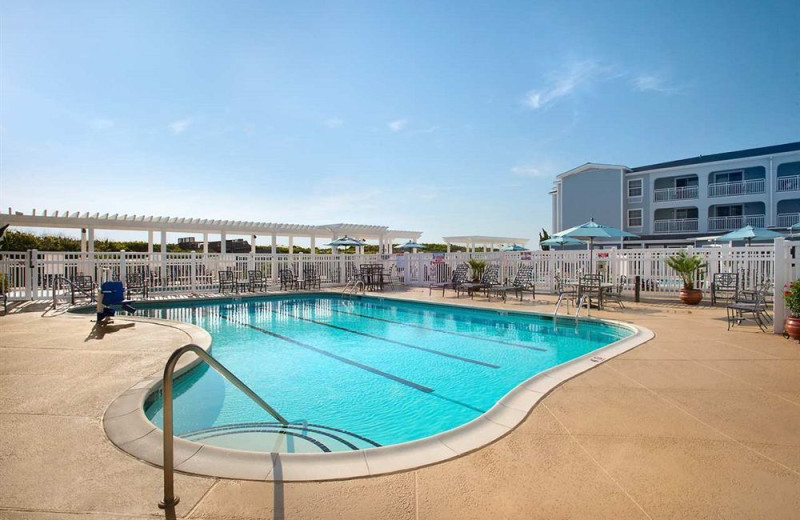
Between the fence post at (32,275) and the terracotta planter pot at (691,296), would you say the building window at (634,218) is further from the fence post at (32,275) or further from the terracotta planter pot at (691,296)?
the fence post at (32,275)

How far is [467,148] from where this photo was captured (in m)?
16.1

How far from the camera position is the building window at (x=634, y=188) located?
28125 millimetres

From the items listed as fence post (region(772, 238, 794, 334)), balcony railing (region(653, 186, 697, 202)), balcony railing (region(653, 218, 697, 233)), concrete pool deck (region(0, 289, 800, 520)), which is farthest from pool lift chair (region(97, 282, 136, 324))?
balcony railing (region(653, 186, 697, 202))

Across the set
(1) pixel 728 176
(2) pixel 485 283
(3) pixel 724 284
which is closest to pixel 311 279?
(2) pixel 485 283

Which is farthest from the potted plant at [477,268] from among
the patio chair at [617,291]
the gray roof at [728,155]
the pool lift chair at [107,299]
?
the gray roof at [728,155]

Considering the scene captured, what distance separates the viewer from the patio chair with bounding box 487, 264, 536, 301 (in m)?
12.7

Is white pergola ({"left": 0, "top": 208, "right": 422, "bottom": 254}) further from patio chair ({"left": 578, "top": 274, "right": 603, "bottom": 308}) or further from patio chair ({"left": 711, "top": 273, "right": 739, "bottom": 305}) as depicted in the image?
patio chair ({"left": 711, "top": 273, "right": 739, "bottom": 305})

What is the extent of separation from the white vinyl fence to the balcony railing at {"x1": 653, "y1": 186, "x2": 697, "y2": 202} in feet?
57.1

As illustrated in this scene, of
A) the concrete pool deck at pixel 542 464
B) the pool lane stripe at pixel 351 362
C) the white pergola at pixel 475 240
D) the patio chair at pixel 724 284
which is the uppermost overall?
the white pergola at pixel 475 240

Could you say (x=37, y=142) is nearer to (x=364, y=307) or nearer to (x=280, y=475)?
(x=364, y=307)

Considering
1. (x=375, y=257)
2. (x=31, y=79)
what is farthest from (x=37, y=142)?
(x=375, y=257)

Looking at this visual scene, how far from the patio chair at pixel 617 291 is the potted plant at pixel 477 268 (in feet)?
14.2

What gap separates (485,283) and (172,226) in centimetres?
1484

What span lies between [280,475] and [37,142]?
1358 centimetres
